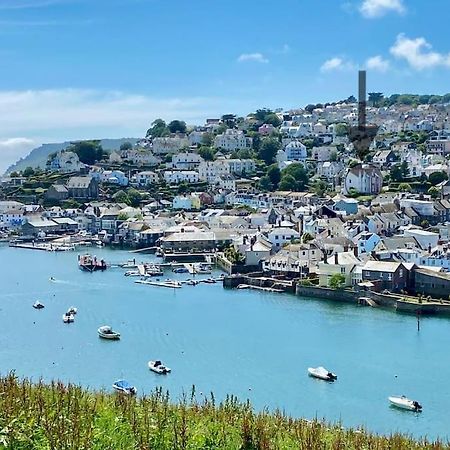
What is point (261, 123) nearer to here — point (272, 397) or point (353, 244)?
point (353, 244)

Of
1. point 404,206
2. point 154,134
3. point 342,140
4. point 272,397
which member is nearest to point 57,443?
point 272,397

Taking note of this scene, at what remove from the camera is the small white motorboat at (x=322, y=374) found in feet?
21.2

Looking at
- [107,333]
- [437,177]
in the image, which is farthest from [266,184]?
[107,333]

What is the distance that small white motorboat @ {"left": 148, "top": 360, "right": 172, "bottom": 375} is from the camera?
666 centimetres

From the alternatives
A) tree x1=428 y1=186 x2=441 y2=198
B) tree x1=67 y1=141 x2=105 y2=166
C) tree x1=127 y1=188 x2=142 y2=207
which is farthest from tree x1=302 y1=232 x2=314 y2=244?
tree x1=67 y1=141 x2=105 y2=166

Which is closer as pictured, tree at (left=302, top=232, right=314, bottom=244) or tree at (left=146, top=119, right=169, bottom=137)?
tree at (left=302, top=232, right=314, bottom=244)

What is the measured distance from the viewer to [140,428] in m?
2.85

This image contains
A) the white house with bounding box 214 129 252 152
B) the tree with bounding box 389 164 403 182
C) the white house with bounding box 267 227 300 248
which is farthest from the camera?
the white house with bounding box 214 129 252 152

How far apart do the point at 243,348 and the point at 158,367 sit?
1127mm

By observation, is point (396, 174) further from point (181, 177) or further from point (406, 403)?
point (406, 403)

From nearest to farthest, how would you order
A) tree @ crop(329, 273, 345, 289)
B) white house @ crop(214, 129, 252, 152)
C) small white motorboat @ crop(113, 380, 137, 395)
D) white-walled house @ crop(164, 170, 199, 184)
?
small white motorboat @ crop(113, 380, 137, 395) < tree @ crop(329, 273, 345, 289) < white-walled house @ crop(164, 170, 199, 184) < white house @ crop(214, 129, 252, 152)

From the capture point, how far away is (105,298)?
411 inches

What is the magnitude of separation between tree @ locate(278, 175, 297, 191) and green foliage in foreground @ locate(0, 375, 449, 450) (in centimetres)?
1640

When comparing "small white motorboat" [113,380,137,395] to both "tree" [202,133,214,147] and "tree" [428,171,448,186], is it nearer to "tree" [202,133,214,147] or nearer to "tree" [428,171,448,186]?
"tree" [428,171,448,186]
